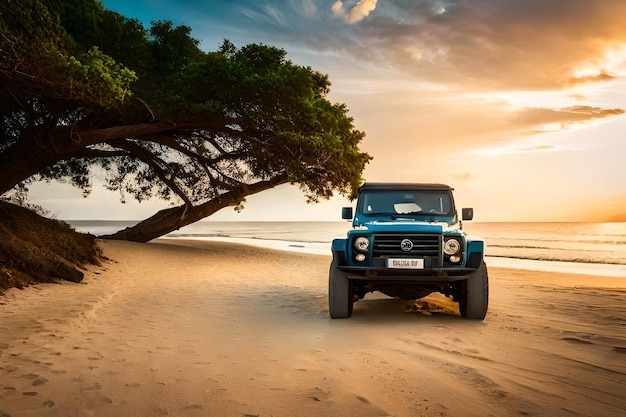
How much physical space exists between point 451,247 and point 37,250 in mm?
9745

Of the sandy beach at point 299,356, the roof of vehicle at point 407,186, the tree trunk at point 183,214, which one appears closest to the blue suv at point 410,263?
the sandy beach at point 299,356

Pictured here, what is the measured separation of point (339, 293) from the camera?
7.77m

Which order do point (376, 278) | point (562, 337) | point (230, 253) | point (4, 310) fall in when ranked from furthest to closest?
A: point (230, 253) → point (4, 310) → point (376, 278) → point (562, 337)

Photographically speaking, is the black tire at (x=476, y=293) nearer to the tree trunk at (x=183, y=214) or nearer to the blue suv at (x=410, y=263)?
the blue suv at (x=410, y=263)

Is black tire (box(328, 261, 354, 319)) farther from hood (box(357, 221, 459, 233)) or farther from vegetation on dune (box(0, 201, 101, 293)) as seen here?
vegetation on dune (box(0, 201, 101, 293))

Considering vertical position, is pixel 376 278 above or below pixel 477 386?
above

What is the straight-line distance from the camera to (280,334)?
7.00 metres

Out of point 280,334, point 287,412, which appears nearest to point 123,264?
point 280,334

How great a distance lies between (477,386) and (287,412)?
1.92 metres

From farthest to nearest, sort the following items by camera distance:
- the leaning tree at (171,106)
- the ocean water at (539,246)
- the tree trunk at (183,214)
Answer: the ocean water at (539,246), the tree trunk at (183,214), the leaning tree at (171,106)

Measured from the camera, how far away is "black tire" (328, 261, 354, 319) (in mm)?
7737

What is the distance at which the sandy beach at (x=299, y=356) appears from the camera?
420cm

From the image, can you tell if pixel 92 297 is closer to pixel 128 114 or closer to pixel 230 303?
pixel 230 303

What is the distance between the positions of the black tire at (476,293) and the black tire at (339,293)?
184 centimetres
